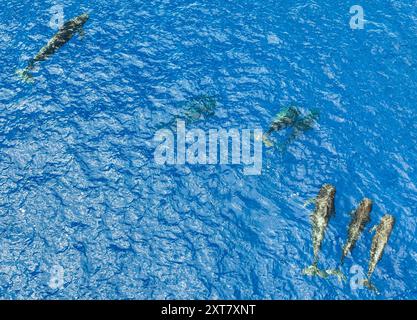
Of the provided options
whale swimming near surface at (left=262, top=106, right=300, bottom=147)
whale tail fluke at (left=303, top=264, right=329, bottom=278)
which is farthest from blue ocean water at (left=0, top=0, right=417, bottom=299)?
whale swimming near surface at (left=262, top=106, right=300, bottom=147)

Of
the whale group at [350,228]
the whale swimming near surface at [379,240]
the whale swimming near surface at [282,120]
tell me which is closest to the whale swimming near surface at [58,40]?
the whale swimming near surface at [282,120]

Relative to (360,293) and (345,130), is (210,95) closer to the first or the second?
(345,130)

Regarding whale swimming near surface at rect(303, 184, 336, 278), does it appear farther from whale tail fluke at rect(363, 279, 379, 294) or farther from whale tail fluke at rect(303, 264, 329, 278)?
whale tail fluke at rect(363, 279, 379, 294)

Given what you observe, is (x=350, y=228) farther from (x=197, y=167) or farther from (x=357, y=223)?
(x=197, y=167)

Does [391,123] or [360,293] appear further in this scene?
[391,123]

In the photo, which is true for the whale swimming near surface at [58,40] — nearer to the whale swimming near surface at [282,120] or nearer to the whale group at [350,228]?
the whale swimming near surface at [282,120]

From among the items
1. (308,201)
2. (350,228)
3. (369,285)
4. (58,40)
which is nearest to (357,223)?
(350,228)
